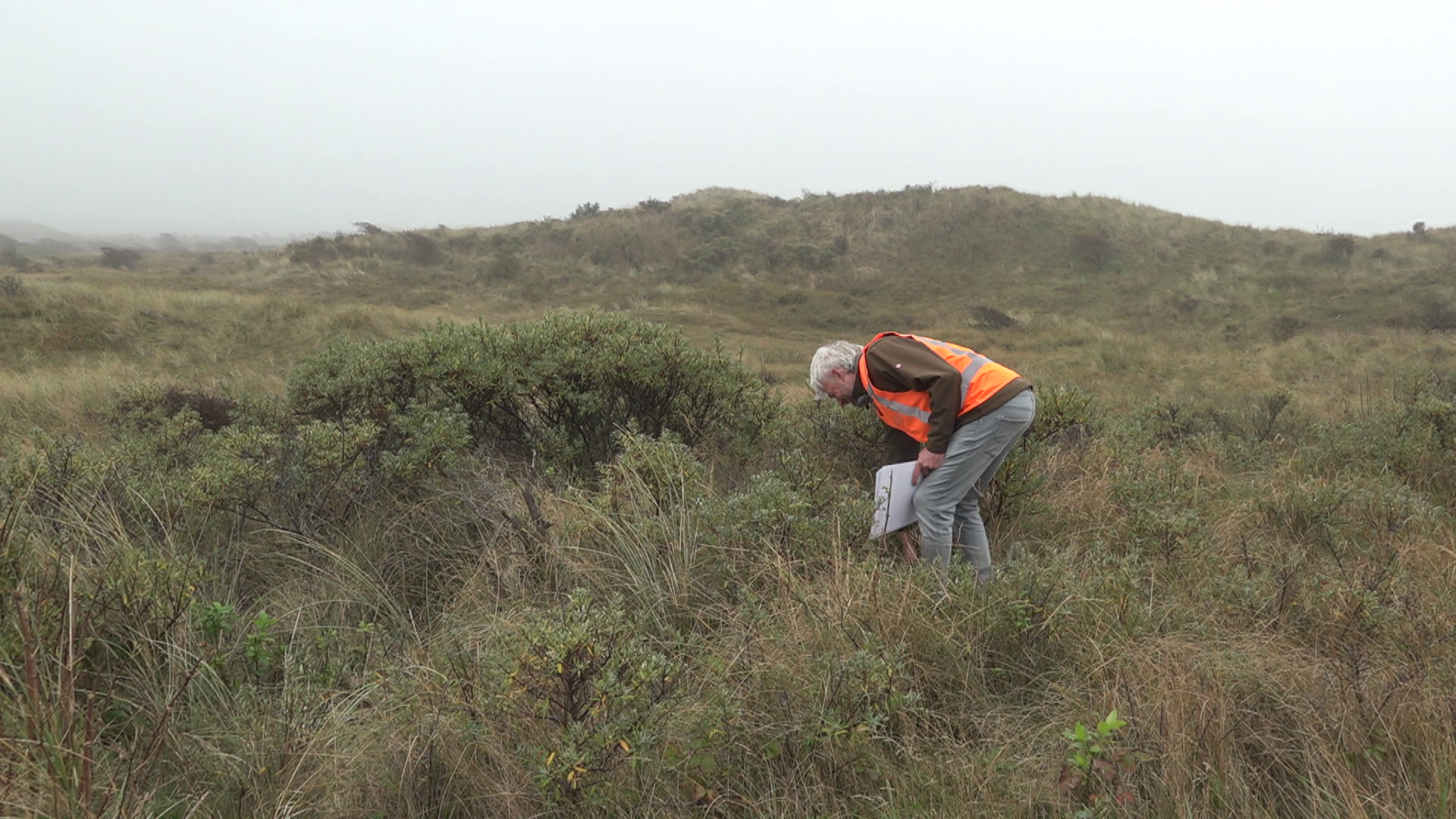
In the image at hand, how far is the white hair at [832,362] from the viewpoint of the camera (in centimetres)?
358

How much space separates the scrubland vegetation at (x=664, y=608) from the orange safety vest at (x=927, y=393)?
45cm

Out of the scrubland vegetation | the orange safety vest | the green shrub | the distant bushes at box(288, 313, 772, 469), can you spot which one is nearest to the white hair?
the orange safety vest

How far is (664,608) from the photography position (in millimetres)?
2918

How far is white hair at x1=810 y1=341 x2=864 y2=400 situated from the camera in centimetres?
358

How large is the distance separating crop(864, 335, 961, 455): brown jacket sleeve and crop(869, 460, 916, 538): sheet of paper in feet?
0.73

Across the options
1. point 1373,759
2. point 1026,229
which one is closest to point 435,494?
point 1373,759

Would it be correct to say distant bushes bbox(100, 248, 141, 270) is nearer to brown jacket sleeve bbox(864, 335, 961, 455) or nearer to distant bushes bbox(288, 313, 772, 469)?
distant bushes bbox(288, 313, 772, 469)

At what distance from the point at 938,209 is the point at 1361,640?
3317 centimetres

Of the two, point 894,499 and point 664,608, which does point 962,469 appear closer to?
point 894,499

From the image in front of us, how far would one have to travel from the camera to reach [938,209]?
33.2 m

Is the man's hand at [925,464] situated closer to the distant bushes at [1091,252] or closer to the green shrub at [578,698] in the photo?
the green shrub at [578,698]

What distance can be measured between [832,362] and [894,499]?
0.73m

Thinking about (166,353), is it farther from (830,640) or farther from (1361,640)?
(1361,640)

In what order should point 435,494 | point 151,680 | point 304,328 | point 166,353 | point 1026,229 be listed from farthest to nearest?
point 1026,229
point 304,328
point 166,353
point 435,494
point 151,680
